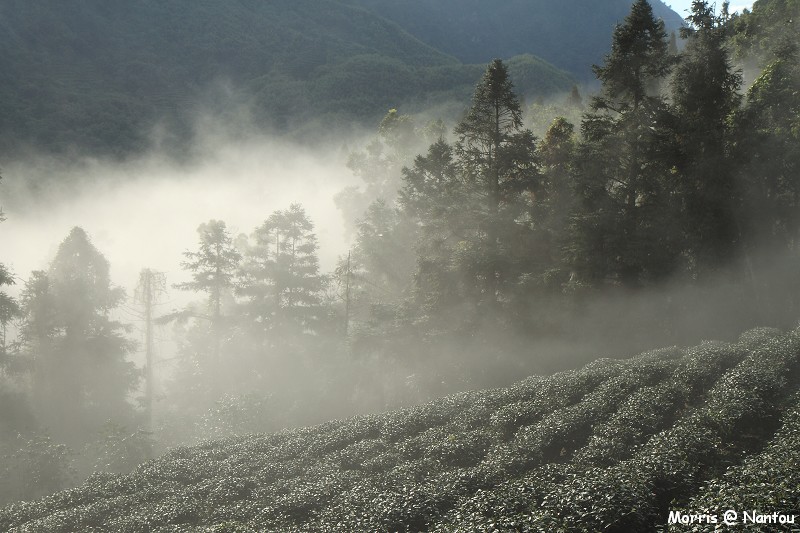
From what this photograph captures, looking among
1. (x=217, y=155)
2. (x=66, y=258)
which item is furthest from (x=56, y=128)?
(x=66, y=258)

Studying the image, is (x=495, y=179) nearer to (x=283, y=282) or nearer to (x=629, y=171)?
(x=629, y=171)

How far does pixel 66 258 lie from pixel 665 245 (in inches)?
1690

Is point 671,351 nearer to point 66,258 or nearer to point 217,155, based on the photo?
point 66,258

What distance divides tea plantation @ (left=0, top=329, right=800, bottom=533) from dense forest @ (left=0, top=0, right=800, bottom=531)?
3.5 inches

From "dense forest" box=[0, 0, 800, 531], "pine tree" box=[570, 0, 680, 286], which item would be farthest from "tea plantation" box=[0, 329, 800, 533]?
"pine tree" box=[570, 0, 680, 286]

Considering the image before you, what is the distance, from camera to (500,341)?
110ft

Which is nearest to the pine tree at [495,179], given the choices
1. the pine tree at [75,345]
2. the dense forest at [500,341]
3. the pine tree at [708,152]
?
the dense forest at [500,341]

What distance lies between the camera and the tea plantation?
1345cm

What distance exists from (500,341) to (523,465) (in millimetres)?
16309

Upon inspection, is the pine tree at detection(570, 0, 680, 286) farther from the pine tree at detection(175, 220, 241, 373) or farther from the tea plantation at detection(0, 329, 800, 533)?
the pine tree at detection(175, 220, 241, 373)

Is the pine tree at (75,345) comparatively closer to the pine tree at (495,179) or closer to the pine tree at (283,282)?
the pine tree at (283,282)

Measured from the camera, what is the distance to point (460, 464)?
1897 cm

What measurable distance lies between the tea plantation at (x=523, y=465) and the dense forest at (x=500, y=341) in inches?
3.5

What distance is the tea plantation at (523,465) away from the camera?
1345cm
